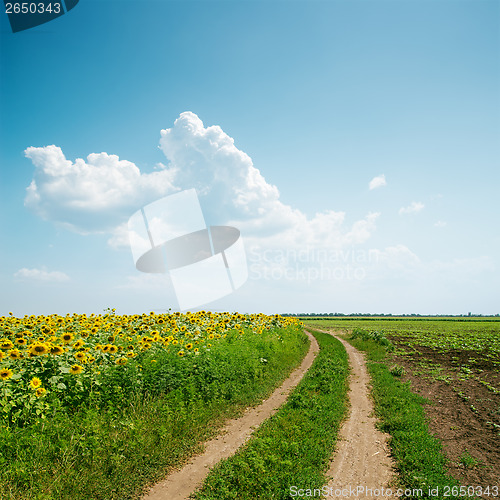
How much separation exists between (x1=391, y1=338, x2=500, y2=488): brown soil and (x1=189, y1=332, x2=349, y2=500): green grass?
2384 mm

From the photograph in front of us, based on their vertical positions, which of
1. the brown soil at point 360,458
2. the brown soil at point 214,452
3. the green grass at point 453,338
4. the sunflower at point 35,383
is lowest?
the green grass at point 453,338

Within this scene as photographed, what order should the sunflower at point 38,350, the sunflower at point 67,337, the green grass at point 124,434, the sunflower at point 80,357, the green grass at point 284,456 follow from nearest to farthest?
the green grass at point 124,434 → the green grass at point 284,456 → the sunflower at point 38,350 → the sunflower at point 80,357 → the sunflower at point 67,337

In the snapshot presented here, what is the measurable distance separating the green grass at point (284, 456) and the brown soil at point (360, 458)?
0.21 metres

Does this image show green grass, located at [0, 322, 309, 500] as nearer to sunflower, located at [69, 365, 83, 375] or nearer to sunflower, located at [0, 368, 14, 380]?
sunflower, located at [69, 365, 83, 375]

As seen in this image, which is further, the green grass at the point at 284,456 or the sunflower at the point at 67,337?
the sunflower at the point at 67,337

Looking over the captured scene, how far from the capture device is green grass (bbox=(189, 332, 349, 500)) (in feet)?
16.4

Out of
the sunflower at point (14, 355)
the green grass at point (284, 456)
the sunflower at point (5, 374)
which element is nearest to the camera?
the green grass at point (284, 456)

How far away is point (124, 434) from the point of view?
6.09m

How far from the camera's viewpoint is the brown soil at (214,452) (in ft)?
16.6

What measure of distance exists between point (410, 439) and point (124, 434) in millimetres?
5988

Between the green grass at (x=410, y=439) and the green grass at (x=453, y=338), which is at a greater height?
the green grass at (x=410, y=439)

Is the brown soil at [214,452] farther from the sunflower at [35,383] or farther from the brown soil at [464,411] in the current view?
the brown soil at [464,411]

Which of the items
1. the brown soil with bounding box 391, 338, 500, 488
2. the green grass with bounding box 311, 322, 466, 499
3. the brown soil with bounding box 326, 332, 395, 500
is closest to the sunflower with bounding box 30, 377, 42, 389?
the brown soil with bounding box 326, 332, 395, 500

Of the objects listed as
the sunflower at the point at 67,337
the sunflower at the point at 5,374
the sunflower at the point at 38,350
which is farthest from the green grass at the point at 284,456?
the sunflower at the point at 67,337
